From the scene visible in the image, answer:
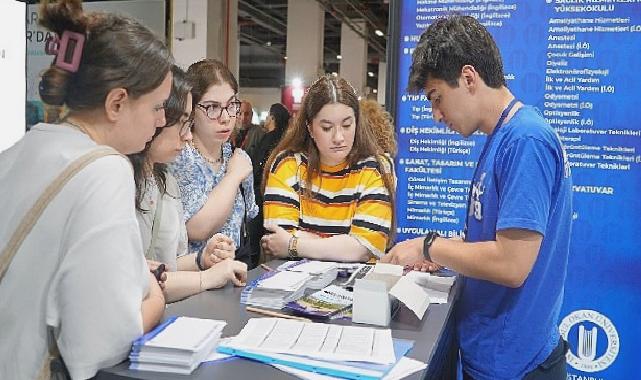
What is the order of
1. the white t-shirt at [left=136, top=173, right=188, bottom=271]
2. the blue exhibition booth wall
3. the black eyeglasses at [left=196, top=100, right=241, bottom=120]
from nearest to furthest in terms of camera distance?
the white t-shirt at [left=136, top=173, right=188, bottom=271], the black eyeglasses at [left=196, top=100, right=241, bottom=120], the blue exhibition booth wall

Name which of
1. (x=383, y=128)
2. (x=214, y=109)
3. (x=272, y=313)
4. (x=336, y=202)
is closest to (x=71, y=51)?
(x=272, y=313)

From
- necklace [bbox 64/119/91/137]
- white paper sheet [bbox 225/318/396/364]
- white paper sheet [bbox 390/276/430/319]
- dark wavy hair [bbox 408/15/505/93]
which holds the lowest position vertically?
white paper sheet [bbox 225/318/396/364]

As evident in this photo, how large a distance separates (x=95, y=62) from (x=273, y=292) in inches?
29.2

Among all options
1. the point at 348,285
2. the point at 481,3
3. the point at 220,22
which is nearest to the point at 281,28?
the point at 220,22

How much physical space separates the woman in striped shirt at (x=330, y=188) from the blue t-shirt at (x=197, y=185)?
12cm

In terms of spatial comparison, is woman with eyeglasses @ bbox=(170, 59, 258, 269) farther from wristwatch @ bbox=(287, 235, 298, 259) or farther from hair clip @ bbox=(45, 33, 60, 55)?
hair clip @ bbox=(45, 33, 60, 55)

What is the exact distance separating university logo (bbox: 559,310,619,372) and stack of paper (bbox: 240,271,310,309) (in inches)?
70.9

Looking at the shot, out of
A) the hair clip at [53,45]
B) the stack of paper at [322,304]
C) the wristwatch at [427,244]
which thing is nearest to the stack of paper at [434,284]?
the wristwatch at [427,244]

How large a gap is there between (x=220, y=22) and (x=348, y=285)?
614cm

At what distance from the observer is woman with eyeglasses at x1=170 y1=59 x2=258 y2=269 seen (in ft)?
7.05

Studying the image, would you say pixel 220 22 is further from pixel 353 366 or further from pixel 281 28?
pixel 281 28

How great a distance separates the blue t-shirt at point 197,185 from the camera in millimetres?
2154

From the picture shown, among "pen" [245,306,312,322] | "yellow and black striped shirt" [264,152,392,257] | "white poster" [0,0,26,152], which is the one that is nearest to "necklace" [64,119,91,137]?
"pen" [245,306,312,322]

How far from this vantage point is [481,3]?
9.83 feet
